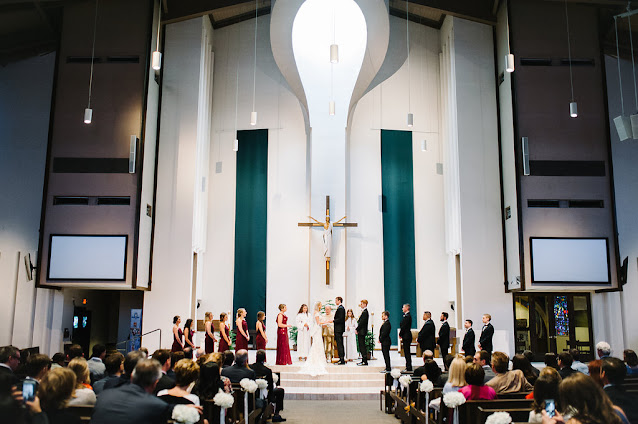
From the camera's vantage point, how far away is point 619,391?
3.62m

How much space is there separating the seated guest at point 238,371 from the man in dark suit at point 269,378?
861mm

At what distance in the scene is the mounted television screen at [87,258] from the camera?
1164cm

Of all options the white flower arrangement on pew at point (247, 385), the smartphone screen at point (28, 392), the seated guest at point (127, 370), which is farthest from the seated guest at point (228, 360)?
the smartphone screen at point (28, 392)

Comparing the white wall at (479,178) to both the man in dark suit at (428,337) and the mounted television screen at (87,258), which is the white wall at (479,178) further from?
the mounted television screen at (87,258)

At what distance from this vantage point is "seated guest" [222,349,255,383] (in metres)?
5.99

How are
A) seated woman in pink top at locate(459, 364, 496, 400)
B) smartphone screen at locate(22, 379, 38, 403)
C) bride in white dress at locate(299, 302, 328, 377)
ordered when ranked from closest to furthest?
smartphone screen at locate(22, 379, 38, 403), seated woman in pink top at locate(459, 364, 496, 400), bride in white dress at locate(299, 302, 328, 377)

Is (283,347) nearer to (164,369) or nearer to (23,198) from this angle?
(164,369)

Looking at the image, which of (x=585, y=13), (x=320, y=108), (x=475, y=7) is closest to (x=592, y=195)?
(x=585, y=13)

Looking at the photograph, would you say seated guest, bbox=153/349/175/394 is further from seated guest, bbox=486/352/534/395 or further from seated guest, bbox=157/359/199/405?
seated guest, bbox=486/352/534/395

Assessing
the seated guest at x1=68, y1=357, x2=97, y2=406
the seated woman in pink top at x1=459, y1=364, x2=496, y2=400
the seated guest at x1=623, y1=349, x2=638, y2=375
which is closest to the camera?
the seated guest at x1=68, y1=357, x2=97, y2=406

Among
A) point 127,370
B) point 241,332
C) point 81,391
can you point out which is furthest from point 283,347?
point 81,391

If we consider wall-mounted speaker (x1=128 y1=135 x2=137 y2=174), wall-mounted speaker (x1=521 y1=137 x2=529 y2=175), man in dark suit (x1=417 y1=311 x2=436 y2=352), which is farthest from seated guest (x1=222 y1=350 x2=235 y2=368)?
wall-mounted speaker (x1=521 y1=137 x2=529 y2=175)

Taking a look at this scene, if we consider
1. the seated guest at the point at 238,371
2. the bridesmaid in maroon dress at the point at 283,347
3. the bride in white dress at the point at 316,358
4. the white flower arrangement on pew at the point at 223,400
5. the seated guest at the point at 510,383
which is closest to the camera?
the white flower arrangement on pew at the point at 223,400

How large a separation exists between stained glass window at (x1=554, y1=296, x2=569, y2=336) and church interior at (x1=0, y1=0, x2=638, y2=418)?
0.16 ft
